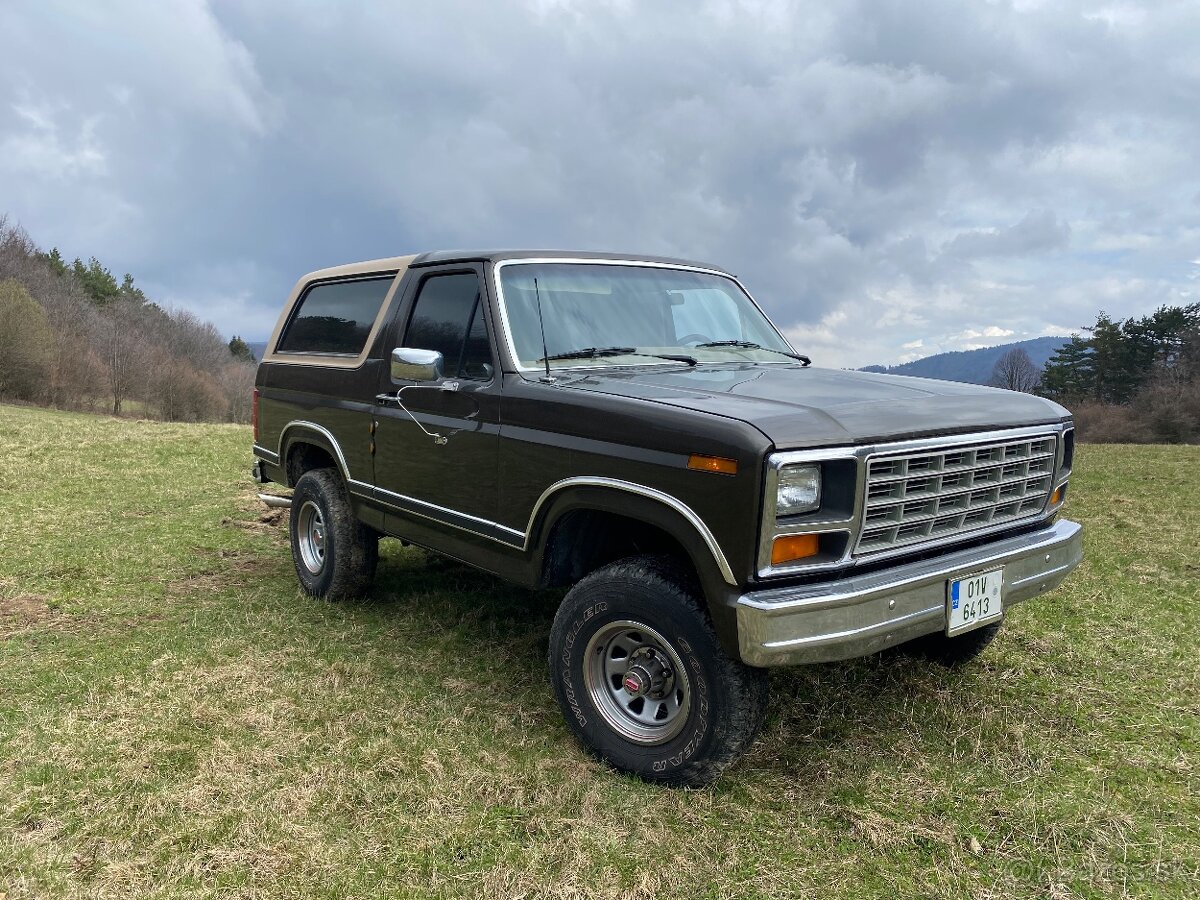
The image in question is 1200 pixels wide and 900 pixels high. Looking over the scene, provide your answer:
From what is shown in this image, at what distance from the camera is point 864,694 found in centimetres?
397

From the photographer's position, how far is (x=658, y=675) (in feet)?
10.5

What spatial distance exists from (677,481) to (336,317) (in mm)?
3336

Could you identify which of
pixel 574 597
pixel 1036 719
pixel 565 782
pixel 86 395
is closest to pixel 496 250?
pixel 574 597

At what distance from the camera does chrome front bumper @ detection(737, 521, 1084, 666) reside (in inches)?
105

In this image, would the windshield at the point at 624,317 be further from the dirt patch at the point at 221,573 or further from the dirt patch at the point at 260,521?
the dirt patch at the point at 260,521

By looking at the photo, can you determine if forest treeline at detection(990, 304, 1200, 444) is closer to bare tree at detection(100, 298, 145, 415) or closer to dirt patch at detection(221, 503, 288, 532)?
dirt patch at detection(221, 503, 288, 532)

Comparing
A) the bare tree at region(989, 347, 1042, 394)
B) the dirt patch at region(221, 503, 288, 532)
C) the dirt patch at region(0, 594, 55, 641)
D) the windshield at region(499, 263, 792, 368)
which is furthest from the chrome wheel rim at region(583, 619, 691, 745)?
the bare tree at region(989, 347, 1042, 394)

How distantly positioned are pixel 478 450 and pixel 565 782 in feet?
4.98

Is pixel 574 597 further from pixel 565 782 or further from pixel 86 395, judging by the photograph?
pixel 86 395

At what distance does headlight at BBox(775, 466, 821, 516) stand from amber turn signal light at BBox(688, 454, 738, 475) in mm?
158

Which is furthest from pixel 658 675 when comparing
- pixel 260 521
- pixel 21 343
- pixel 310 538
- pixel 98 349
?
pixel 98 349

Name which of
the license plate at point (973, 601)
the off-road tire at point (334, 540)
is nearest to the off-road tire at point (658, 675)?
the license plate at point (973, 601)

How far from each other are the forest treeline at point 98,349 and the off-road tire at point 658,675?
141 feet

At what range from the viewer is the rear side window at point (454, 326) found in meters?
3.97
